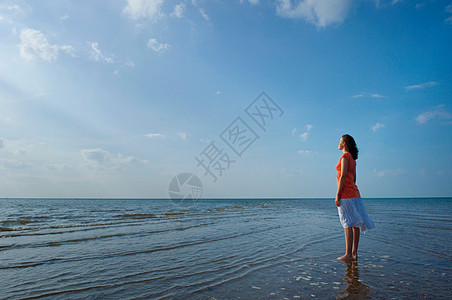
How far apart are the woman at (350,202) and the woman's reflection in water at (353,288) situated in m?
0.76

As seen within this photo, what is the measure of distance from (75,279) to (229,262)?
2981mm

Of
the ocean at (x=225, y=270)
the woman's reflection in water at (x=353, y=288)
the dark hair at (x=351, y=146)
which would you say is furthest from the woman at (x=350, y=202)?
the woman's reflection in water at (x=353, y=288)

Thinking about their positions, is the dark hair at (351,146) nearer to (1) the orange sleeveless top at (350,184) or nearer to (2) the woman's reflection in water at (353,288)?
(1) the orange sleeveless top at (350,184)

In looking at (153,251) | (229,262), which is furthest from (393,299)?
(153,251)

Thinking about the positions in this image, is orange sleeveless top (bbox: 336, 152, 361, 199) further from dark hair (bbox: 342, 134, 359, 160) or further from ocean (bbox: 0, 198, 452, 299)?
ocean (bbox: 0, 198, 452, 299)

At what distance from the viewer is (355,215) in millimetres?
5129

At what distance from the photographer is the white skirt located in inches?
201

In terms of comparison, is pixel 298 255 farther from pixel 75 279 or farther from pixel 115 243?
pixel 115 243

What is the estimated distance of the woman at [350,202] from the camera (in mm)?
5137

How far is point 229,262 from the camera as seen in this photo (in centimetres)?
543

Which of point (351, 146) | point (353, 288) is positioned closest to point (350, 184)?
point (351, 146)

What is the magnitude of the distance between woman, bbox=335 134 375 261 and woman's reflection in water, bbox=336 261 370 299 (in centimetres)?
76

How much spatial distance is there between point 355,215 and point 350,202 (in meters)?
0.28

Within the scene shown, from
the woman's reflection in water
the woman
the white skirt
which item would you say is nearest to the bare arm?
the woman
